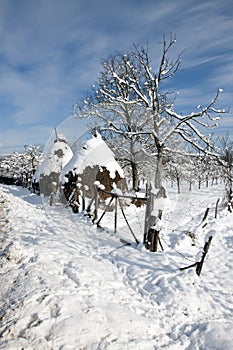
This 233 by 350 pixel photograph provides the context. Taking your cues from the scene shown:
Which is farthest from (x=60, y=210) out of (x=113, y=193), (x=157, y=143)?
(x=157, y=143)

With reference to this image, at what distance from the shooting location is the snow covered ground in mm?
3035

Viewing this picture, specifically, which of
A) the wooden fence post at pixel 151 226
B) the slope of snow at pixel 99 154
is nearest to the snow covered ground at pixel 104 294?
the wooden fence post at pixel 151 226

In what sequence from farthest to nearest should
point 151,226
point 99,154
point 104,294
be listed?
point 151,226 → point 99,154 → point 104,294

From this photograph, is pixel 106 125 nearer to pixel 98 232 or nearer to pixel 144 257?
pixel 144 257

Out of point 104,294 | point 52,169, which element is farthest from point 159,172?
point 52,169

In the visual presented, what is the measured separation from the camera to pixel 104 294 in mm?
4066

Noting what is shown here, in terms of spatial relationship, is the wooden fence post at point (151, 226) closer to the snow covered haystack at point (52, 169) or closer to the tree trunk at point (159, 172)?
the tree trunk at point (159, 172)

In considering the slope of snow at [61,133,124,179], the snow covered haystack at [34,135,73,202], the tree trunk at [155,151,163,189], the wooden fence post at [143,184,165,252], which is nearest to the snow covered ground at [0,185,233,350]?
the wooden fence post at [143,184,165,252]

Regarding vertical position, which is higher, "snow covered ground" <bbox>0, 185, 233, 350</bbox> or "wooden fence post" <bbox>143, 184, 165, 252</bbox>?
"wooden fence post" <bbox>143, 184, 165, 252</bbox>

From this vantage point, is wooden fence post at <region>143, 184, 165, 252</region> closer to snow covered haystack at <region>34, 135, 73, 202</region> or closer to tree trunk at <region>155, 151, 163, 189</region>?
tree trunk at <region>155, 151, 163, 189</region>

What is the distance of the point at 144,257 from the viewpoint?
606 centimetres

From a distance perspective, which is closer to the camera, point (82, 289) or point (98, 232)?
point (82, 289)

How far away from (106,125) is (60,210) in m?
5.17

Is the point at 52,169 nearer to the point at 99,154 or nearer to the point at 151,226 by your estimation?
the point at 151,226
